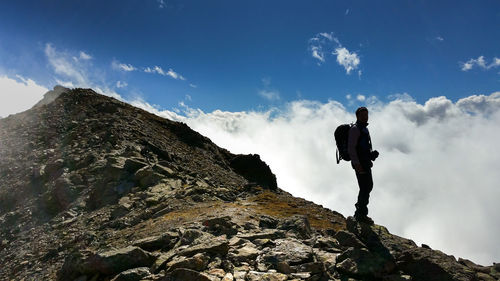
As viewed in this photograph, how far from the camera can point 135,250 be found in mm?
10758

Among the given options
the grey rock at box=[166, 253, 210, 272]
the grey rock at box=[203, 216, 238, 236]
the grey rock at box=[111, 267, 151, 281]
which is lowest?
the grey rock at box=[111, 267, 151, 281]

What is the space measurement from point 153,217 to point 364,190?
13.8 meters

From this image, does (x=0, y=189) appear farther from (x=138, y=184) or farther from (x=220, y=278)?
(x=220, y=278)

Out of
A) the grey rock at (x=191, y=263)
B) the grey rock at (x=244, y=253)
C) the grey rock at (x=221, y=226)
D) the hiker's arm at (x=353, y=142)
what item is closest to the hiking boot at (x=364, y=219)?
the hiker's arm at (x=353, y=142)

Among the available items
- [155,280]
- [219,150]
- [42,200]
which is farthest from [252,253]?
[219,150]

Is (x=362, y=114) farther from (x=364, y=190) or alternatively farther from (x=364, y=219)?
(x=364, y=219)

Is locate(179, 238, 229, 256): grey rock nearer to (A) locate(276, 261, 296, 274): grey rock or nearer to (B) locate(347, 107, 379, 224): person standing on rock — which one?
(A) locate(276, 261, 296, 274): grey rock

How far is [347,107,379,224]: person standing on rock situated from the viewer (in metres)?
11.6

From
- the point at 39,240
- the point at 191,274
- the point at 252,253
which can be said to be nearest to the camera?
the point at 191,274

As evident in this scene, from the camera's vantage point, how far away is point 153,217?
20.6 metres

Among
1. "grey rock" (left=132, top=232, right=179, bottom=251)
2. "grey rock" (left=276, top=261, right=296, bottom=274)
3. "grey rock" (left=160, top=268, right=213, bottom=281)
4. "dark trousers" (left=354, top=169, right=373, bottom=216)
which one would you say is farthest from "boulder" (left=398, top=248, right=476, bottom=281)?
"grey rock" (left=132, top=232, right=179, bottom=251)

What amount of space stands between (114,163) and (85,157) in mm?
4310

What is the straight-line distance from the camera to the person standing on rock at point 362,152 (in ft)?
38.1

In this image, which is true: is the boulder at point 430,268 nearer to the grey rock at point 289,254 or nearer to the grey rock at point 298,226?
the grey rock at point 289,254
